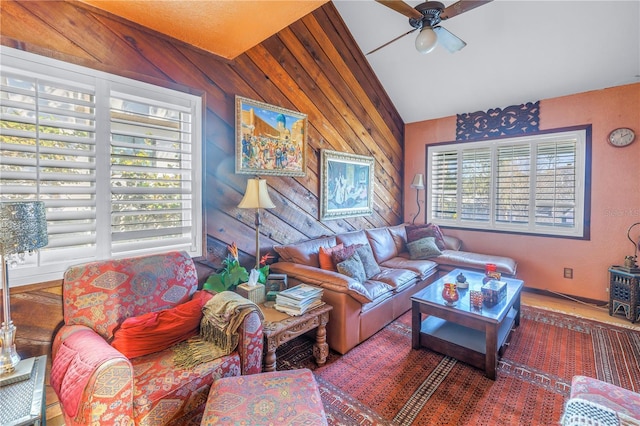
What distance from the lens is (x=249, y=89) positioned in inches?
111

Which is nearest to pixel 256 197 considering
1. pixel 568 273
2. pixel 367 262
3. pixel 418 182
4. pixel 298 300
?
pixel 298 300

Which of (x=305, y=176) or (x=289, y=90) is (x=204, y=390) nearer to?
(x=305, y=176)

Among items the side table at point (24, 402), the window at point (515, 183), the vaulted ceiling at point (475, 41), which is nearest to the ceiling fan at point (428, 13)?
the vaulted ceiling at point (475, 41)

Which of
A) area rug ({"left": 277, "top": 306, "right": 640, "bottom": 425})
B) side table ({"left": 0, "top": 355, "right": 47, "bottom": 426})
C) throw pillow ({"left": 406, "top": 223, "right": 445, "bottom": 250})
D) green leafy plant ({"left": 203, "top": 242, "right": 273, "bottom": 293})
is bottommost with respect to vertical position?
area rug ({"left": 277, "top": 306, "right": 640, "bottom": 425})

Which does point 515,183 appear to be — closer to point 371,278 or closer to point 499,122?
point 499,122

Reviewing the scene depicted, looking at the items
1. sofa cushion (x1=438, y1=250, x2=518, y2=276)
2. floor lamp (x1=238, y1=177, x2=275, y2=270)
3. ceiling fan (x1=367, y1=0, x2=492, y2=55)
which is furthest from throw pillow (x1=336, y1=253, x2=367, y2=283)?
ceiling fan (x1=367, y1=0, x2=492, y2=55)

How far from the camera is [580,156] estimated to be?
3648mm

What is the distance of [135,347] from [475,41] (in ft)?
14.5

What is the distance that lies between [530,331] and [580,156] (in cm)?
234

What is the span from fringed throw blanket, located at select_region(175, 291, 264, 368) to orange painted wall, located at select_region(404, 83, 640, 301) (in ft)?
13.0

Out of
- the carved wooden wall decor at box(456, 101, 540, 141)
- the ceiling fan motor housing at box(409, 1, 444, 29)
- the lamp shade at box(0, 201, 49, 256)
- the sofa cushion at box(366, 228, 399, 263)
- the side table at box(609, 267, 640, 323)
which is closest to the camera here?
the lamp shade at box(0, 201, 49, 256)

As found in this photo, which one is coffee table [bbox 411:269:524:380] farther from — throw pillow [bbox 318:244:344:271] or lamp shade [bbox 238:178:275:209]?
lamp shade [bbox 238:178:275:209]

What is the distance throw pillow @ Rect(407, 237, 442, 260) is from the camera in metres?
4.02

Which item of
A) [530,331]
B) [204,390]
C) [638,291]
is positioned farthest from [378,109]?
[204,390]
